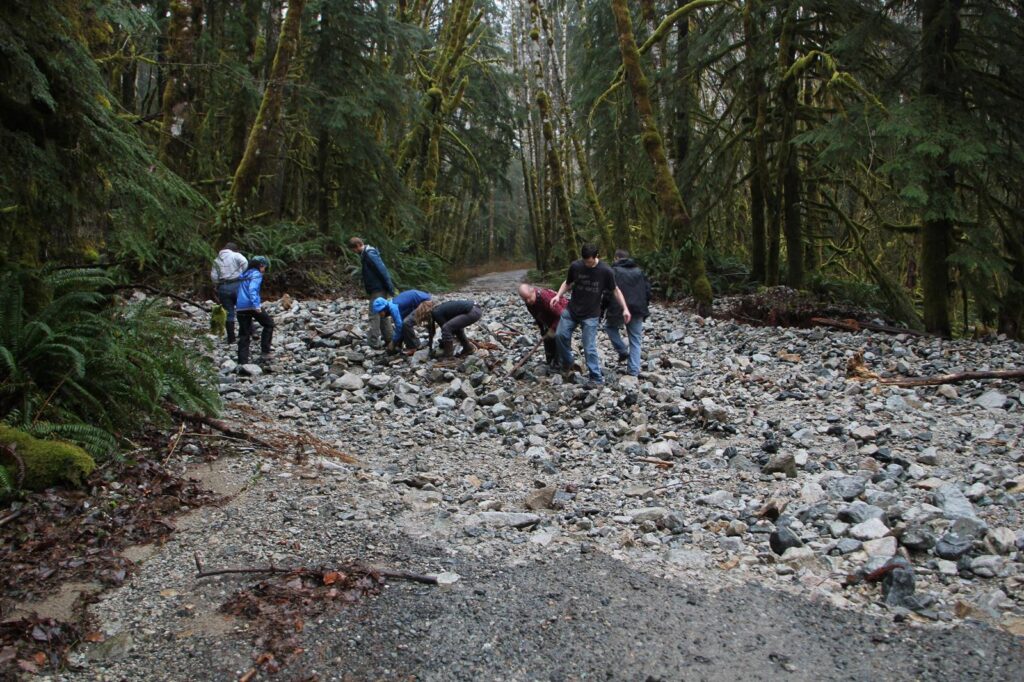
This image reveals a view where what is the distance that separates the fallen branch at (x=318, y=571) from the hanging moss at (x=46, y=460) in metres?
1.27

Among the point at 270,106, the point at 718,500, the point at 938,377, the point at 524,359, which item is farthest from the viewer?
the point at 270,106

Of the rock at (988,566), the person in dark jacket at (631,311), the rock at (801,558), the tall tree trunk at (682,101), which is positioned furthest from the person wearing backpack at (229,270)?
the tall tree trunk at (682,101)

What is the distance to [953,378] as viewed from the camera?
28.5 ft

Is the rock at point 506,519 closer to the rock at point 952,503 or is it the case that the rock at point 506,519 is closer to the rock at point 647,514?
the rock at point 647,514

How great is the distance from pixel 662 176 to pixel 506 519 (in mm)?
9952

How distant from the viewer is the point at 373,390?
355 inches

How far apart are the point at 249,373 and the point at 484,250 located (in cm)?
3997

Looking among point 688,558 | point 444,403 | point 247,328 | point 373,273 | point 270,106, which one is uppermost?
point 270,106

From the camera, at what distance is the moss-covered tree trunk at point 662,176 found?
13.4 metres

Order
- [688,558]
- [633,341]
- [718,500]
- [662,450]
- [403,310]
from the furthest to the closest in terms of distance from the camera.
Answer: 1. [403,310]
2. [633,341]
3. [662,450]
4. [718,500]
5. [688,558]

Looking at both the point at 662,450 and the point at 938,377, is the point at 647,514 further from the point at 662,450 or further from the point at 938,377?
the point at 938,377

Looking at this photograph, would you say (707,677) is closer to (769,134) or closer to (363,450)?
(363,450)

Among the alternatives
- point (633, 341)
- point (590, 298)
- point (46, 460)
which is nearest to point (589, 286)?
point (590, 298)

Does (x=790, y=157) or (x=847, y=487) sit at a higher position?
(x=790, y=157)
